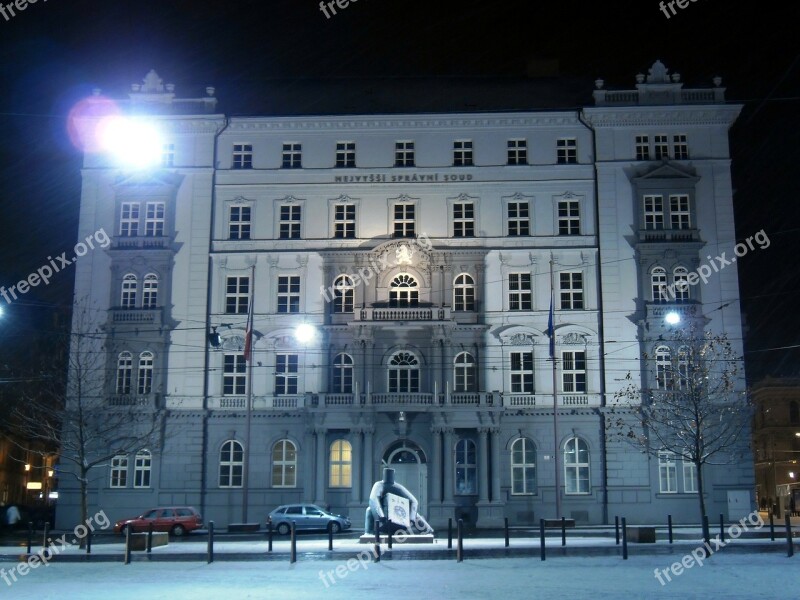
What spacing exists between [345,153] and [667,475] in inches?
889

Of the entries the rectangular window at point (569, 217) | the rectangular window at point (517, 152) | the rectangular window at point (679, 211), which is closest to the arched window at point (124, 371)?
the rectangular window at point (517, 152)

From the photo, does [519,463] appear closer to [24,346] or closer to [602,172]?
[602,172]

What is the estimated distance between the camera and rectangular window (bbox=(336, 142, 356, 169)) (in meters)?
51.1

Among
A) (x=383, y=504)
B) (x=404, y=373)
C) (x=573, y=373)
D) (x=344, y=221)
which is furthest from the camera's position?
(x=344, y=221)

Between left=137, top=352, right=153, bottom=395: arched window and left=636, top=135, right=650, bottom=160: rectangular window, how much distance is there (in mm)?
26431

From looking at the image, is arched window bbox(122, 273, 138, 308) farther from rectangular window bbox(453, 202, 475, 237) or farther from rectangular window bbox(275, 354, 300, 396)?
rectangular window bbox(453, 202, 475, 237)

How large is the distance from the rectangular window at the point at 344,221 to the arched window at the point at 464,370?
827 cm

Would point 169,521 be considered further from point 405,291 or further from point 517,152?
point 517,152

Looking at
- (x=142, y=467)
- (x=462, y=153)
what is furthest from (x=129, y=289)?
(x=462, y=153)

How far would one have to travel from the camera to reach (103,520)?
47281mm

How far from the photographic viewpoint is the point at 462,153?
5081cm

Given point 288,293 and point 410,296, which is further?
point 288,293

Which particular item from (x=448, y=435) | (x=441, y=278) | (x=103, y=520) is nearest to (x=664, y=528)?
(x=448, y=435)

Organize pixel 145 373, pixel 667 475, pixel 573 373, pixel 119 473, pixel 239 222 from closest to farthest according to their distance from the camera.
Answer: pixel 667 475, pixel 573 373, pixel 119 473, pixel 145 373, pixel 239 222
